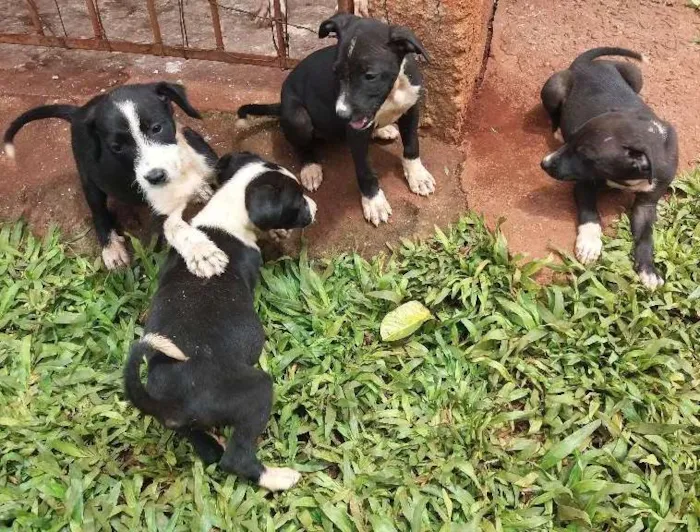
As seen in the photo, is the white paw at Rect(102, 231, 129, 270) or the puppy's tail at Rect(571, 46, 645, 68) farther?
the puppy's tail at Rect(571, 46, 645, 68)

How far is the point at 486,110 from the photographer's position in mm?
5020

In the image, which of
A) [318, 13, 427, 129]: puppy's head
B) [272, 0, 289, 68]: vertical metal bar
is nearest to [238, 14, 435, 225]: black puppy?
[318, 13, 427, 129]: puppy's head

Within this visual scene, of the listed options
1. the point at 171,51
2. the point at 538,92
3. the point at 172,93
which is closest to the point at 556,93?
the point at 538,92

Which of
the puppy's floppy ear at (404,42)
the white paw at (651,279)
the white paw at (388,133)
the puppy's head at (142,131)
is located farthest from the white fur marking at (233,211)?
the white paw at (651,279)

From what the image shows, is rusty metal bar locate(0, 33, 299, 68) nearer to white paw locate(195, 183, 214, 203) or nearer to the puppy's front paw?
white paw locate(195, 183, 214, 203)

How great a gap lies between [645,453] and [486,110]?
9.53 ft

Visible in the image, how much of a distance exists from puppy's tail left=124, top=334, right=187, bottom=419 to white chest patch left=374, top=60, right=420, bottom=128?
6.41ft

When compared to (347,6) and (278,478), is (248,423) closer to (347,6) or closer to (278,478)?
(278,478)

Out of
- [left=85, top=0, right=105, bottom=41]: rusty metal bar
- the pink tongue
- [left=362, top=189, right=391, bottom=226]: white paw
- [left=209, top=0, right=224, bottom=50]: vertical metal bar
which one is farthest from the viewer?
[left=85, top=0, right=105, bottom=41]: rusty metal bar

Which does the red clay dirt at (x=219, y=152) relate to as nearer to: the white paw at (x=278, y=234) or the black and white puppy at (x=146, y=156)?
the white paw at (x=278, y=234)

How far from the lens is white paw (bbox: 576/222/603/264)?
412cm

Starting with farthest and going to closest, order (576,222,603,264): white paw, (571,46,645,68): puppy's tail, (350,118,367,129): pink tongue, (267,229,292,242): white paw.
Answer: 1. (571,46,645,68): puppy's tail
2. (267,229,292,242): white paw
3. (576,222,603,264): white paw
4. (350,118,367,129): pink tongue

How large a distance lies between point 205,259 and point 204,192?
0.79 metres

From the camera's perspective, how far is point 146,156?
3.50 m
